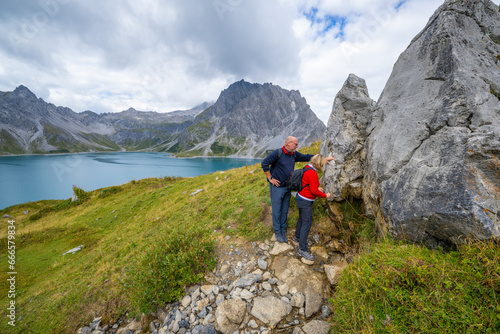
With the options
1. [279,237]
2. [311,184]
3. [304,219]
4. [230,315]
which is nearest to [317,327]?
[230,315]

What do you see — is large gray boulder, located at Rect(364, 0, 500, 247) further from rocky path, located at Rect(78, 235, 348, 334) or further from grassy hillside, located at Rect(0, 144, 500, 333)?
rocky path, located at Rect(78, 235, 348, 334)

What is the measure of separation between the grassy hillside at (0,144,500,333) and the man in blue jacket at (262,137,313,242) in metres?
1.00

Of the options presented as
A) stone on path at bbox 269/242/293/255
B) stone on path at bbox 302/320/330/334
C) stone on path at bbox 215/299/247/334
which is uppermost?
stone on path at bbox 269/242/293/255

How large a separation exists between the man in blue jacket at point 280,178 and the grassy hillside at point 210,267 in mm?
997

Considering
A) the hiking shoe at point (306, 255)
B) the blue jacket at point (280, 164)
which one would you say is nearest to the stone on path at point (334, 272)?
the hiking shoe at point (306, 255)

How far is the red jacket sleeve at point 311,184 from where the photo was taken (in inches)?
243

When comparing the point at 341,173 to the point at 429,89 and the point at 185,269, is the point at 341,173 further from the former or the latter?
the point at 185,269

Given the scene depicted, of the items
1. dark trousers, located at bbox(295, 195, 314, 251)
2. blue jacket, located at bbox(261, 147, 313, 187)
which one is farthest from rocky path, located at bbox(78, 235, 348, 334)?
blue jacket, located at bbox(261, 147, 313, 187)

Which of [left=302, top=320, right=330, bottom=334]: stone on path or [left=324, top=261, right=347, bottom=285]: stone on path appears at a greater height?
[left=324, top=261, right=347, bottom=285]: stone on path

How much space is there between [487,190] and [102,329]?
11.7m

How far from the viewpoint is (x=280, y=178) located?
7.41 m

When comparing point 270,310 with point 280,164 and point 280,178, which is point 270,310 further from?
point 280,164

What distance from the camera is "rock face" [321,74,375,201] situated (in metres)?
7.35

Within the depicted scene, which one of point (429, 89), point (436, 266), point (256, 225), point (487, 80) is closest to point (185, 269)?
point (256, 225)
